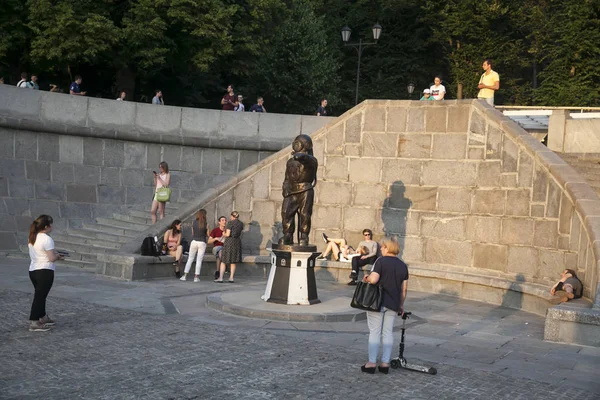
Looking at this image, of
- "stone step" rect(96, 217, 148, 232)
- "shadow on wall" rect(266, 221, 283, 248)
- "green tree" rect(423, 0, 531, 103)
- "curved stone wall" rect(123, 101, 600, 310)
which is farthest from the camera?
"green tree" rect(423, 0, 531, 103)

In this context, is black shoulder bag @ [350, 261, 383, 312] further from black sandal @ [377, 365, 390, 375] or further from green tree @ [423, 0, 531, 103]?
green tree @ [423, 0, 531, 103]

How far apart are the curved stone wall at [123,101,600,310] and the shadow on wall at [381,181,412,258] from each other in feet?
0.07

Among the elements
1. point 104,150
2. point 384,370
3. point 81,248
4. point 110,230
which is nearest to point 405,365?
point 384,370

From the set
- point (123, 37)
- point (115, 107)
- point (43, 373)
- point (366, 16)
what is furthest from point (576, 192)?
point (366, 16)

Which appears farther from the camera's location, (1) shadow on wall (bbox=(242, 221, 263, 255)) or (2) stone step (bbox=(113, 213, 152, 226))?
(2) stone step (bbox=(113, 213, 152, 226))

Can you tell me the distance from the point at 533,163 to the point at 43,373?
10572 mm

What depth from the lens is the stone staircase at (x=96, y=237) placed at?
1891cm

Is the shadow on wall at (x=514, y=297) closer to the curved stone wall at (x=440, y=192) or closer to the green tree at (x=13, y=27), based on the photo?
the curved stone wall at (x=440, y=192)

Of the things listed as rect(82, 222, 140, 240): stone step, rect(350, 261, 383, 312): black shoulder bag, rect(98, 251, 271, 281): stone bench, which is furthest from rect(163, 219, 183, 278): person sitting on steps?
rect(350, 261, 383, 312): black shoulder bag

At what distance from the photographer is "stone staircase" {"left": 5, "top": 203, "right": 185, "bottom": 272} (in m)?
18.9

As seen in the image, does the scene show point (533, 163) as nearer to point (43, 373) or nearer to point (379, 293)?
point (379, 293)

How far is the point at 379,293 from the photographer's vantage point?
361 inches

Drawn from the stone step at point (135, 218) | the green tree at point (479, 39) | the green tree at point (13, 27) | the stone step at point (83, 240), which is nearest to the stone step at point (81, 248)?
the stone step at point (83, 240)

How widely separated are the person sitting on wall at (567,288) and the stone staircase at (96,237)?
974 cm
